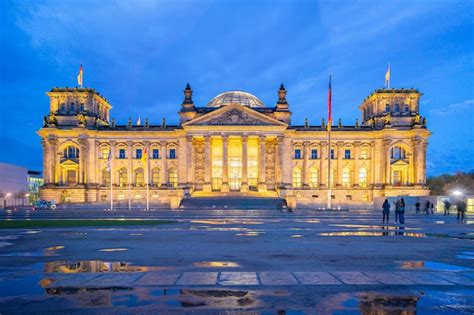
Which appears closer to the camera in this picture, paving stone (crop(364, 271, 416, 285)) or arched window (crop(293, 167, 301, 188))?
paving stone (crop(364, 271, 416, 285))

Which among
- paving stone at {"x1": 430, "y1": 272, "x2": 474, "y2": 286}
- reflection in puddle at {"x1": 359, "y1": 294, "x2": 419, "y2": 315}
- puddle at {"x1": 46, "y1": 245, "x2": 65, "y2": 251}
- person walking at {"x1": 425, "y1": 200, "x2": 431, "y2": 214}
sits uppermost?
reflection in puddle at {"x1": 359, "y1": 294, "x2": 419, "y2": 315}

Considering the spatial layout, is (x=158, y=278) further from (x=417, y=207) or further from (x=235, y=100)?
(x=235, y=100)

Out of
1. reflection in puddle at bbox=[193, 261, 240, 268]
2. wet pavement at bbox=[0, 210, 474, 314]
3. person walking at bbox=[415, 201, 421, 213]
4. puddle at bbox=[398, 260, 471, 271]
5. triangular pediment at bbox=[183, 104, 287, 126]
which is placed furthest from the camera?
triangular pediment at bbox=[183, 104, 287, 126]

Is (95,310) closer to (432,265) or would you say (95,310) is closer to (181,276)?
(181,276)

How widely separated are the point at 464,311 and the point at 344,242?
11.4m

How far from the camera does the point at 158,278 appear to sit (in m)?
10.5

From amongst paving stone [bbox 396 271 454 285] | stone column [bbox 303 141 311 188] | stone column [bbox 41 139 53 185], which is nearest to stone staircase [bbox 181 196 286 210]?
stone column [bbox 303 141 311 188]

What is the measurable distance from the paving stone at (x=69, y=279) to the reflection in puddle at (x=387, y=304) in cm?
687

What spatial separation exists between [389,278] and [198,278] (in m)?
5.15

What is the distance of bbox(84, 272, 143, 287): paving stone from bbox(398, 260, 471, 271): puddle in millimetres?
8220

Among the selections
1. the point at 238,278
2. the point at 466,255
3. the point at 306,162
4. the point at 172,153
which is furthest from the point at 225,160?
the point at 238,278

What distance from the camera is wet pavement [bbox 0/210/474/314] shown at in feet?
26.6

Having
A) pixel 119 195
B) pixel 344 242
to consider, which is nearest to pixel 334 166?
→ pixel 119 195

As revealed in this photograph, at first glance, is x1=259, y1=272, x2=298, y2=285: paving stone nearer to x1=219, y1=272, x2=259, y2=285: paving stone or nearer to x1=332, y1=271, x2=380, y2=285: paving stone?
x1=219, y1=272, x2=259, y2=285: paving stone
